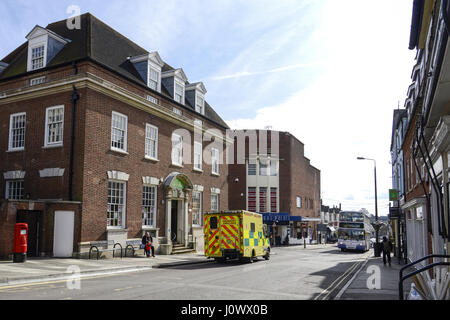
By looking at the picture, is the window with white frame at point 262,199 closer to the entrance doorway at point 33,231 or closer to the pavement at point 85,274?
the pavement at point 85,274

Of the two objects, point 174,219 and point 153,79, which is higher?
point 153,79

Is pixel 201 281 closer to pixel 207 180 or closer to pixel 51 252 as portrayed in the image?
pixel 51 252

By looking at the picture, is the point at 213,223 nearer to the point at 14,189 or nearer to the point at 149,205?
the point at 149,205

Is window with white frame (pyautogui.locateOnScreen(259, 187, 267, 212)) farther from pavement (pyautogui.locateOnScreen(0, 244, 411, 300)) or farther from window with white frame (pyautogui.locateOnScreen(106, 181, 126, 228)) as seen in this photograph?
pavement (pyautogui.locateOnScreen(0, 244, 411, 300))

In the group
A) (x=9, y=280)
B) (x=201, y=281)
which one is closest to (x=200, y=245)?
(x=201, y=281)

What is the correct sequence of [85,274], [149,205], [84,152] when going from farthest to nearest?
[149,205] → [84,152] → [85,274]

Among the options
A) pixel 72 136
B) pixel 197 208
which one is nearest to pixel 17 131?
pixel 72 136

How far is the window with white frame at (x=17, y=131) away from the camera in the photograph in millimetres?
22328

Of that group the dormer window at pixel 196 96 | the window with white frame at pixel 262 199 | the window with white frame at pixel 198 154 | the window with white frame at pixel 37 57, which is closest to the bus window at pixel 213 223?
the window with white frame at pixel 198 154

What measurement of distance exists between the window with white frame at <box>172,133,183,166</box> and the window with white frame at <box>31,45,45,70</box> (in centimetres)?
887

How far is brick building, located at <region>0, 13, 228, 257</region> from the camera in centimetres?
1933

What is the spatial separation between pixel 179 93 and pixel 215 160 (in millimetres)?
6573

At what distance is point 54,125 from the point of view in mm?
21266

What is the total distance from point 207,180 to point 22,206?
50.5 feet
